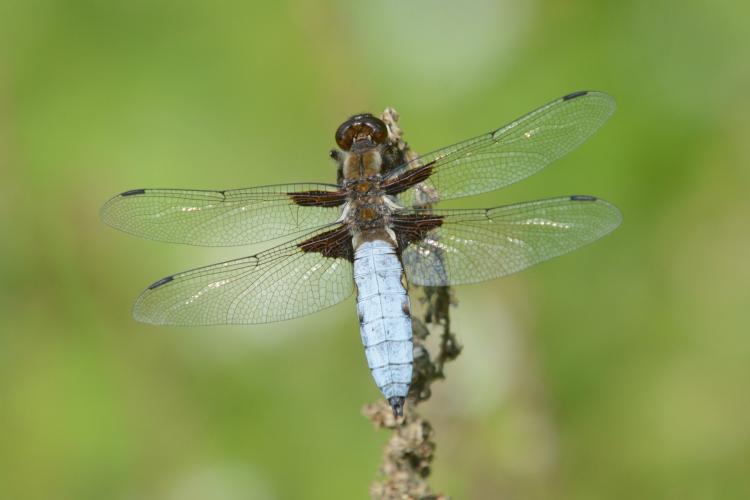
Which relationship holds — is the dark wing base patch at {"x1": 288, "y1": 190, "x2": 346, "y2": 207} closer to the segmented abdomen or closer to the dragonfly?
the dragonfly

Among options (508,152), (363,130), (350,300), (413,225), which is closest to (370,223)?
(413,225)

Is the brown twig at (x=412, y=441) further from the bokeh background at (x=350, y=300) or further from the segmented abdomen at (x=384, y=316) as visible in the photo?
the bokeh background at (x=350, y=300)

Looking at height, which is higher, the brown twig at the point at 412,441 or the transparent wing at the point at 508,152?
the transparent wing at the point at 508,152

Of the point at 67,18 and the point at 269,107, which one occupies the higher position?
the point at 67,18

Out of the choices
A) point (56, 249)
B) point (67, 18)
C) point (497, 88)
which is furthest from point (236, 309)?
point (67, 18)

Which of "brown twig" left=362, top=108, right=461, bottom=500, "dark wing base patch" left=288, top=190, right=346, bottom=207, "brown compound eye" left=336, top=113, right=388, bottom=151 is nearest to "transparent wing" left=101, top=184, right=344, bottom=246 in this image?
"dark wing base patch" left=288, top=190, right=346, bottom=207

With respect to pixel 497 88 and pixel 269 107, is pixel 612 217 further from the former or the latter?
pixel 269 107

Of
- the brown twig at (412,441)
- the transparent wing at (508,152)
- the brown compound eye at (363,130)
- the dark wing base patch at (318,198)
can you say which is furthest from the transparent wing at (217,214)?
the brown twig at (412,441)
